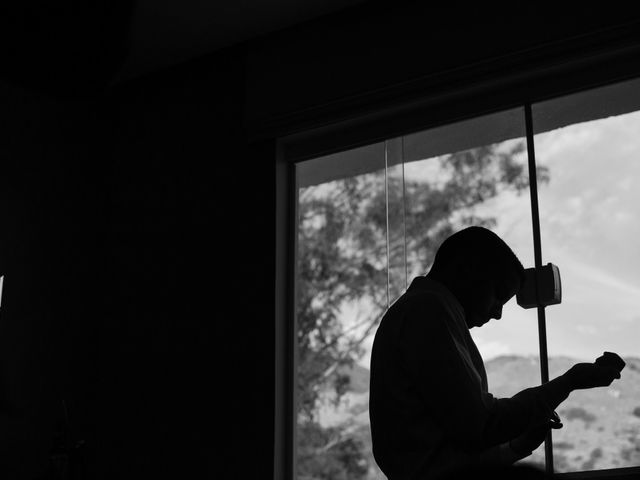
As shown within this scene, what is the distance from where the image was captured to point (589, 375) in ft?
6.46

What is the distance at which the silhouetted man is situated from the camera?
1886 mm

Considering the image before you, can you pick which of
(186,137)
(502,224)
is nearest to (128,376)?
(186,137)

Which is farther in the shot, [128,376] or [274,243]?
[128,376]

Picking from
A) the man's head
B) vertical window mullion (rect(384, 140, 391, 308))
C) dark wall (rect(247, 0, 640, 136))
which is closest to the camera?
the man's head

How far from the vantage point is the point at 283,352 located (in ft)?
11.2

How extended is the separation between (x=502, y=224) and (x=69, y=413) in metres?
2.06

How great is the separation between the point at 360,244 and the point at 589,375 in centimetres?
372

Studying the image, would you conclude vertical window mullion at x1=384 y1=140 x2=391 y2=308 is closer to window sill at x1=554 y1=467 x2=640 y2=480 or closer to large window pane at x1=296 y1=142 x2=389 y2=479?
window sill at x1=554 y1=467 x2=640 y2=480

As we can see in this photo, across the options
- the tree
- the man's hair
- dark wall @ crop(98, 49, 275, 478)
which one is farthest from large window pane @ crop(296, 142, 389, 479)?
the man's hair

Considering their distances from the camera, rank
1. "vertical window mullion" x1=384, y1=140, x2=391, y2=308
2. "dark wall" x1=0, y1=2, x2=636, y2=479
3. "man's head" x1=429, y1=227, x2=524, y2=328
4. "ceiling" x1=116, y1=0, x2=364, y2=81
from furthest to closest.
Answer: "ceiling" x1=116, y1=0, x2=364, y2=81, "dark wall" x1=0, y1=2, x2=636, y2=479, "vertical window mullion" x1=384, y1=140, x2=391, y2=308, "man's head" x1=429, y1=227, x2=524, y2=328

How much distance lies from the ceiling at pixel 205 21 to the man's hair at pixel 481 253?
1.60 metres

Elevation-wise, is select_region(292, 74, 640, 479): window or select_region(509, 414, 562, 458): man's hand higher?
select_region(292, 74, 640, 479): window

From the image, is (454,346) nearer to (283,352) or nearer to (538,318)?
(538,318)

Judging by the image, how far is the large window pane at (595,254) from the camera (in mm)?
2637
